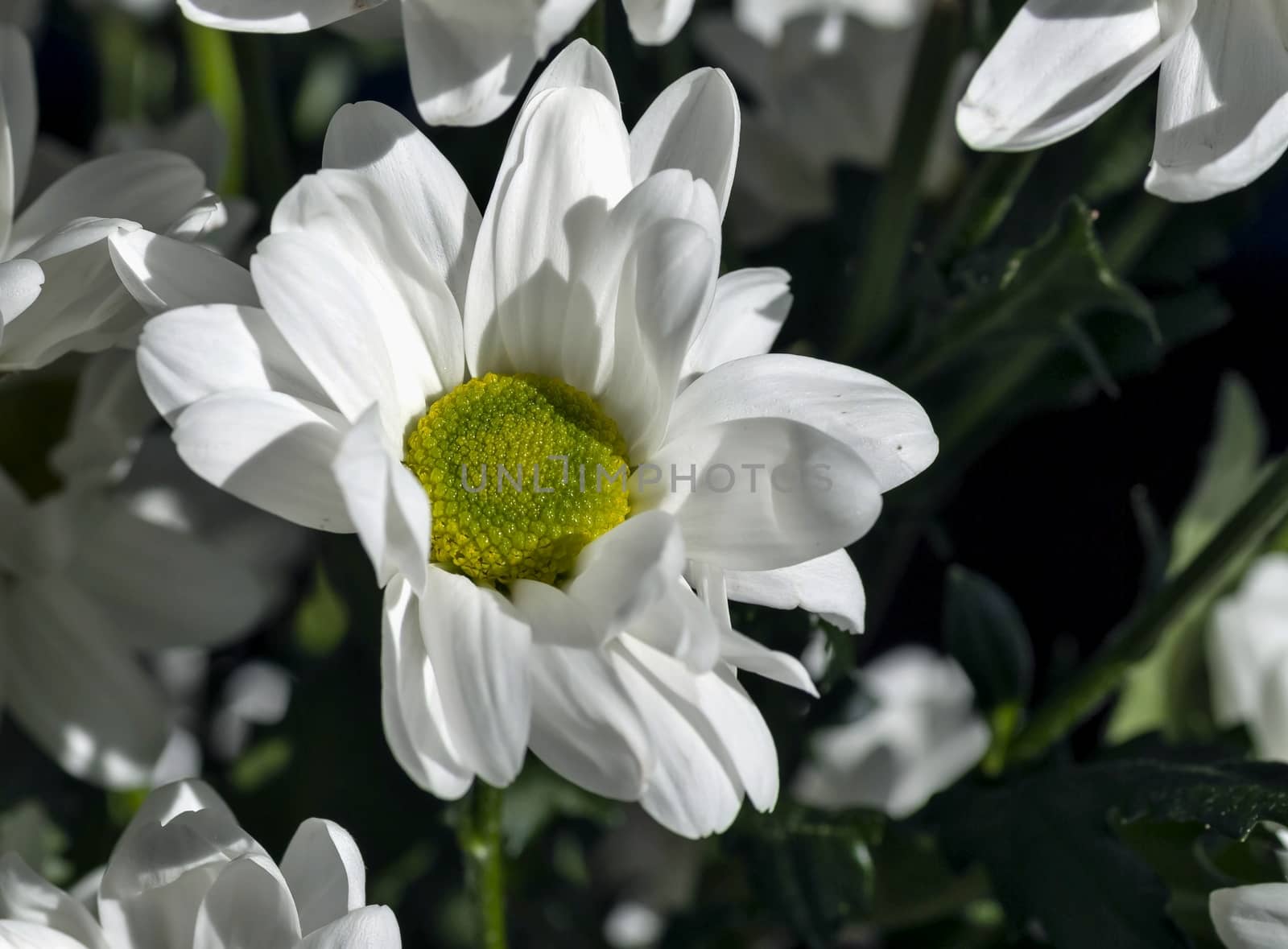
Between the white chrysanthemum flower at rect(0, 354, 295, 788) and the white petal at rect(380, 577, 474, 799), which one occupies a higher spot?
the white petal at rect(380, 577, 474, 799)

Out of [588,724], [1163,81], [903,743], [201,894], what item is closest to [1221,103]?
[1163,81]

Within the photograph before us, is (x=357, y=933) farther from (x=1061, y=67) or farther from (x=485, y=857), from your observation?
(x=1061, y=67)

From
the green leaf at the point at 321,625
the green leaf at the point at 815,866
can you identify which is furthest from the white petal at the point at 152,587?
the green leaf at the point at 815,866

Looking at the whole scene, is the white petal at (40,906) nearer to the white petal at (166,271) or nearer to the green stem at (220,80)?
the white petal at (166,271)

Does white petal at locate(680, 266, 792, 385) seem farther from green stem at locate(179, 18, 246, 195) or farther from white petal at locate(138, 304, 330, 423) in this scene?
green stem at locate(179, 18, 246, 195)

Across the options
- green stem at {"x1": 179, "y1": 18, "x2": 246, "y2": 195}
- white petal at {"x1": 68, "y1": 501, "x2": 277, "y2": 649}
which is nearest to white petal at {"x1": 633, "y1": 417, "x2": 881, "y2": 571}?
white petal at {"x1": 68, "y1": 501, "x2": 277, "y2": 649}

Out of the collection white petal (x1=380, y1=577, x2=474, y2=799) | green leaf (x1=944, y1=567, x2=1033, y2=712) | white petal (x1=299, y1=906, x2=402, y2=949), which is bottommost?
green leaf (x1=944, y1=567, x2=1033, y2=712)
